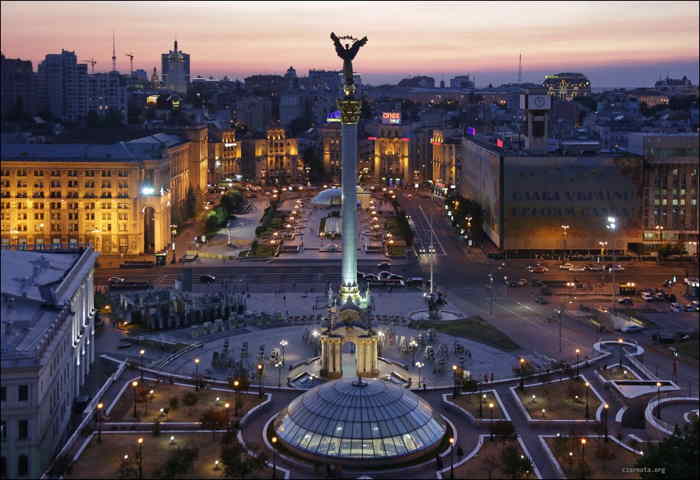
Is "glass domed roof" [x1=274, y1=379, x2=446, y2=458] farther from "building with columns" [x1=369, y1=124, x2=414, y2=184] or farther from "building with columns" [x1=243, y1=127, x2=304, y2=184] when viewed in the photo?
"building with columns" [x1=243, y1=127, x2=304, y2=184]

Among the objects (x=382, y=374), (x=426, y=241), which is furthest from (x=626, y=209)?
(x=382, y=374)

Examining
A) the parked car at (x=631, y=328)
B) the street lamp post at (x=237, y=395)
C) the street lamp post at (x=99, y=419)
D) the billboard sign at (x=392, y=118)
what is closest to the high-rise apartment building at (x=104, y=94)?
the billboard sign at (x=392, y=118)

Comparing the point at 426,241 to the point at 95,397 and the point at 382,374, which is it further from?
the point at 95,397

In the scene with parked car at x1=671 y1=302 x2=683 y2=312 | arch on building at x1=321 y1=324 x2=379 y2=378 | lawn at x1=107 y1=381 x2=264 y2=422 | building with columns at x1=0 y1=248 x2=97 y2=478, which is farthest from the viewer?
parked car at x1=671 y1=302 x2=683 y2=312

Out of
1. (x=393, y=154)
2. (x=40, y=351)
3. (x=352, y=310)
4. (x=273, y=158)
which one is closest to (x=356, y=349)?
(x=352, y=310)

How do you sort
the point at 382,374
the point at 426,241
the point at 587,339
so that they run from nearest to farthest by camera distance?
the point at 382,374 → the point at 587,339 → the point at 426,241

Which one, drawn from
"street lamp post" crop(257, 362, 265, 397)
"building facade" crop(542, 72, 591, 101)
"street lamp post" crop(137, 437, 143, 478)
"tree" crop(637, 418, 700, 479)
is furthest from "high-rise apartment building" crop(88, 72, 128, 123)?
"tree" crop(637, 418, 700, 479)

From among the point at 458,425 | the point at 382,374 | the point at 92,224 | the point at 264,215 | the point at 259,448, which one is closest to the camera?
the point at 259,448
